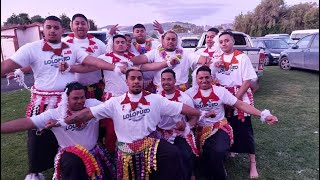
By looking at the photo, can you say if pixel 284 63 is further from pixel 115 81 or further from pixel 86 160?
pixel 86 160

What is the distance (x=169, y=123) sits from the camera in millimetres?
3703

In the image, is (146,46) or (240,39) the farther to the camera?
(240,39)

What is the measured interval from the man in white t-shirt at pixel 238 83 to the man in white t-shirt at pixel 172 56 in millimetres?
380

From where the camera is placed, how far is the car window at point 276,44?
1619 cm

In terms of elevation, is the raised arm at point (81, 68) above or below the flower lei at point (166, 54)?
below

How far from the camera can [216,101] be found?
381cm

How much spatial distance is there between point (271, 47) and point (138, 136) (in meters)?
14.2

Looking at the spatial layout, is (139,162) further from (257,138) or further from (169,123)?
(257,138)

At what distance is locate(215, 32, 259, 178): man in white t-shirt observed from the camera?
4016 mm

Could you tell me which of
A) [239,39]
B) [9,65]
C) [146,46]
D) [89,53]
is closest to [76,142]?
[9,65]

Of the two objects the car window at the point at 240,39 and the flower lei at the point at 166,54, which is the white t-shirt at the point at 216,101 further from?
the car window at the point at 240,39

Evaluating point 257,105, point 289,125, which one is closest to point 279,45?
point 257,105

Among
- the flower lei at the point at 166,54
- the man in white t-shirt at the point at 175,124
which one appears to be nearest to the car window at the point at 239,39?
the flower lei at the point at 166,54

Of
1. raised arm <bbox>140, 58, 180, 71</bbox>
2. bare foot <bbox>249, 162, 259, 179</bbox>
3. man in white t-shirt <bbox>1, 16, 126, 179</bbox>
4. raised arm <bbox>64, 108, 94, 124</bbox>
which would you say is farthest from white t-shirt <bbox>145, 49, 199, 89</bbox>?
bare foot <bbox>249, 162, 259, 179</bbox>
